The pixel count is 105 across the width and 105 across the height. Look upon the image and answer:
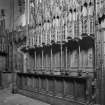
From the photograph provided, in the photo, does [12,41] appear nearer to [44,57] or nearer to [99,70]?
[44,57]

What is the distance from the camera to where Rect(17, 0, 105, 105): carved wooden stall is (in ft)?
19.9

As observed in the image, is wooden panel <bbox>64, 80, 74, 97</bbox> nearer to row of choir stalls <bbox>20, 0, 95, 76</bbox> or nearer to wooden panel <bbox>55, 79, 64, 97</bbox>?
wooden panel <bbox>55, 79, 64, 97</bbox>

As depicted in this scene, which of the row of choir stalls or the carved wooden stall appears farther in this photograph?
the row of choir stalls

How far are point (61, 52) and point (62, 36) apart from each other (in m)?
0.61

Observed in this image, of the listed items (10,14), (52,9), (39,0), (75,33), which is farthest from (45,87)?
(10,14)

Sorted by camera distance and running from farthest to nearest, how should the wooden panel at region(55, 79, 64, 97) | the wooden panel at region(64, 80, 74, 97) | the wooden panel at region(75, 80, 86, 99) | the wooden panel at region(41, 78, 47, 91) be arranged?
the wooden panel at region(41, 78, 47, 91) → the wooden panel at region(55, 79, 64, 97) → the wooden panel at region(64, 80, 74, 97) → the wooden panel at region(75, 80, 86, 99)

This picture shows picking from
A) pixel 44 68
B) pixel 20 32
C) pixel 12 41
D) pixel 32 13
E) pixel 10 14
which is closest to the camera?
pixel 44 68

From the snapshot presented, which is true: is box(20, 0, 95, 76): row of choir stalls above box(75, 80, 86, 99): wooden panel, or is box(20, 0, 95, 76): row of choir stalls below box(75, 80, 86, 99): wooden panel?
above

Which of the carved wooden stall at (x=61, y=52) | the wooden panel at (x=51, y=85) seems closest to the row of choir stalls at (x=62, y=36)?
the carved wooden stall at (x=61, y=52)

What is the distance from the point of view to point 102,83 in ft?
18.2

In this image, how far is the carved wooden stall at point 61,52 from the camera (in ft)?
19.9

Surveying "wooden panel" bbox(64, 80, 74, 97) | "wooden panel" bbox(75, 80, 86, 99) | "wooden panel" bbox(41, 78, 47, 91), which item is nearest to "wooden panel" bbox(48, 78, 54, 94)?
"wooden panel" bbox(41, 78, 47, 91)

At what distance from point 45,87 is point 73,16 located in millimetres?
3182

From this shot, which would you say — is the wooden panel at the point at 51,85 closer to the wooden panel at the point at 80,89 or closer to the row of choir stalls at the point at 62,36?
the row of choir stalls at the point at 62,36
